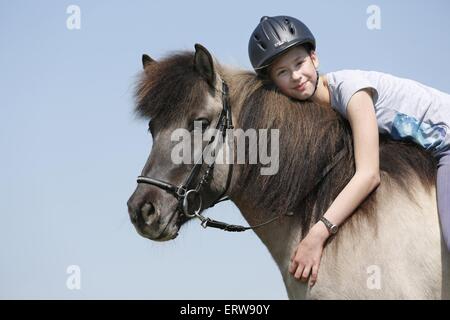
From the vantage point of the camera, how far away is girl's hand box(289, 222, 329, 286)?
4.44 m

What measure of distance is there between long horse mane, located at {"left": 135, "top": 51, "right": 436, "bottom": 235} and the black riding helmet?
0.28 meters

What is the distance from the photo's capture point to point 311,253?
445 cm

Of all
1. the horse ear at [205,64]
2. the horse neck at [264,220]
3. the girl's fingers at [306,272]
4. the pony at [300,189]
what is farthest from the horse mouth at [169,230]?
the horse ear at [205,64]

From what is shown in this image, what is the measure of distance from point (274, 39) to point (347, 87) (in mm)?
802

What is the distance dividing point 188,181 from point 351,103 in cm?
146

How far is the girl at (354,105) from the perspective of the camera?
4.46 metres

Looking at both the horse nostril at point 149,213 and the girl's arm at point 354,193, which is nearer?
the girl's arm at point 354,193

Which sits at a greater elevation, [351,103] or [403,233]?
[351,103]

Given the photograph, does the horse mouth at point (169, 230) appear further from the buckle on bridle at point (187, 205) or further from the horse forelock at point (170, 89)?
the horse forelock at point (170, 89)

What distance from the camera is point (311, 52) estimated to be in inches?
205

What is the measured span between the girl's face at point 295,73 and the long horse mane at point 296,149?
7 centimetres

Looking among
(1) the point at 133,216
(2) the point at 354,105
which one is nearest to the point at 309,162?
(2) the point at 354,105
